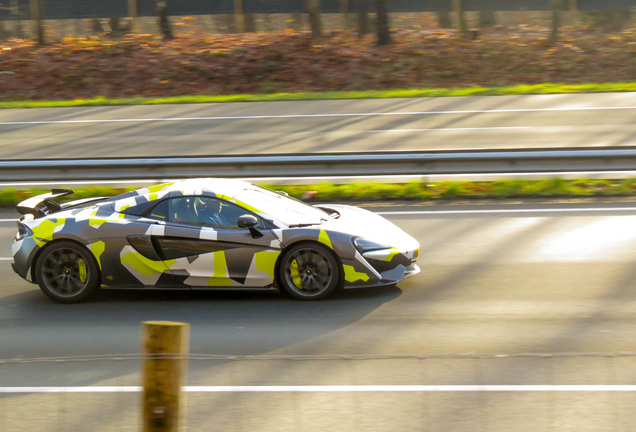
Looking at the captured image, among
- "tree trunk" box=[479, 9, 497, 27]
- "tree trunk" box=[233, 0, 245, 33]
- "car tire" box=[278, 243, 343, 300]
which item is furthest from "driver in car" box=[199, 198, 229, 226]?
"tree trunk" box=[479, 9, 497, 27]

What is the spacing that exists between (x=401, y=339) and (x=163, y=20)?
2506cm

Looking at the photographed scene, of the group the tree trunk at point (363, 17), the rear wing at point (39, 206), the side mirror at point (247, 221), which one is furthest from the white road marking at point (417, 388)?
the tree trunk at point (363, 17)

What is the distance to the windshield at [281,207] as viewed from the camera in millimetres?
7558

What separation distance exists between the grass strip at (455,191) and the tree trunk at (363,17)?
680 inches

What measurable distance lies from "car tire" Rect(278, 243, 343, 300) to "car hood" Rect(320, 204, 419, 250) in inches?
10.7

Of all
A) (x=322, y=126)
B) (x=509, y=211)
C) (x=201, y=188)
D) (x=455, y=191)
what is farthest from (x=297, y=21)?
(x=201, y=188)

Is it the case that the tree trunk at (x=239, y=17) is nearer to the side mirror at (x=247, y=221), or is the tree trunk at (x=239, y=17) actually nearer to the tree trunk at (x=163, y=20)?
the tree trunk at (x=163, y=20)

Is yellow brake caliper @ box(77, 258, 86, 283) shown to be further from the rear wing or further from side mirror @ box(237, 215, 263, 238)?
side mirror @ box(237, 215, 263, 238)

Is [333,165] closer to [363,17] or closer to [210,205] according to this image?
[210,205]

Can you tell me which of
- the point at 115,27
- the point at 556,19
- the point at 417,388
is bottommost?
the point at 417,388

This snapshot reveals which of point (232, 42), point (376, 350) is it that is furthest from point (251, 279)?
point (232, 42)

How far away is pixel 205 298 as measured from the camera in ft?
25.4

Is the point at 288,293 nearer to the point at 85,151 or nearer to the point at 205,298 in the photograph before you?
the point at 205,298

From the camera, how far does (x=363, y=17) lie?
28.8 m
